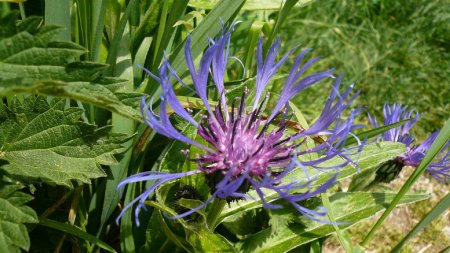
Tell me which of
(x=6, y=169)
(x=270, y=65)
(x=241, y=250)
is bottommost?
(x=241, y=250)

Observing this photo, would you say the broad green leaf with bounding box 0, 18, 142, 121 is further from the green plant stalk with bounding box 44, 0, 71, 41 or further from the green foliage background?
the green plant stalk with bounding box 44, 0, 71, 41

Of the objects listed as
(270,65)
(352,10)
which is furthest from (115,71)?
(352,10)

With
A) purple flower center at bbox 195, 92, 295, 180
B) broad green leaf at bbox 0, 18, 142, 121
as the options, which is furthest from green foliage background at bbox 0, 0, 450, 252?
purple flower center at bbox 195, 92, 295, 180

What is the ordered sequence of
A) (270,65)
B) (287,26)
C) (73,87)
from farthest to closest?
(287,26) < (270,65) < (73,87)

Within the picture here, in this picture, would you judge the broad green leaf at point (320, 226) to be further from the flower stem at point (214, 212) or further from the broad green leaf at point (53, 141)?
the broad green leaf at point (53, 141)

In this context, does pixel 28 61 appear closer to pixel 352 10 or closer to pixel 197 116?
pixel 197 116

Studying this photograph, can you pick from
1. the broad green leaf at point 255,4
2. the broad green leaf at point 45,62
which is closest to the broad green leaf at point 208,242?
the broad green leaf at point 45,62

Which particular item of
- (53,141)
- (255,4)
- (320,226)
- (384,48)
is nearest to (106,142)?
(53,141)

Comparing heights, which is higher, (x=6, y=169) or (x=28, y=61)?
(x=28, y=61)
